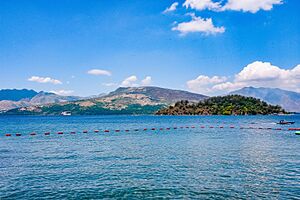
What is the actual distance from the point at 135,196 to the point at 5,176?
788 inches

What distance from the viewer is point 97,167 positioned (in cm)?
4609

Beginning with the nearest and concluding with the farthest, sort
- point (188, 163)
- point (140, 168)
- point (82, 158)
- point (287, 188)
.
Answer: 1. point (287, 188)
2. point (140, 168)
3. point (188, 163)
4. point (82, 158)

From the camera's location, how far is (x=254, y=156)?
5644 centimetres

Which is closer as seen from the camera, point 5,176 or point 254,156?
point 5,176

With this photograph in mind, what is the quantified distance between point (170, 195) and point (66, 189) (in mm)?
11496

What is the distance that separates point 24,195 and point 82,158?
22.9 metres

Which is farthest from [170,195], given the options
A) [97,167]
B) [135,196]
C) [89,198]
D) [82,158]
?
[82,158]

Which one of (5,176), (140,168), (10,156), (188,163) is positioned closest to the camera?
(5,176)

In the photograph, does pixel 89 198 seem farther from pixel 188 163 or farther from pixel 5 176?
pixel 188 163

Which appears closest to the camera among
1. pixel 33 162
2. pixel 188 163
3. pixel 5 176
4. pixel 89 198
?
pixel 89 198

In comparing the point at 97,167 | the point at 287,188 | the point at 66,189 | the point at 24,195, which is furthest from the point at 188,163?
the point at 24,195

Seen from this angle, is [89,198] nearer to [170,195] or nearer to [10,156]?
[170,195]

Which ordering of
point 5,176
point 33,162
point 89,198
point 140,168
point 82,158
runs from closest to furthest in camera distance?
point 89,198, point 5,176, point 140,168, point 33,162, point 82,158

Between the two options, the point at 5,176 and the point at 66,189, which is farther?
the point at 5,176
